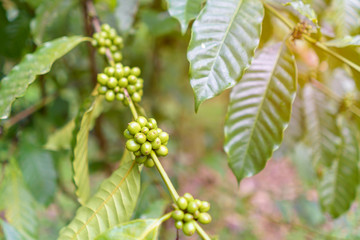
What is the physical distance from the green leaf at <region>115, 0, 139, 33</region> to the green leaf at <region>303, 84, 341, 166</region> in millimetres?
731

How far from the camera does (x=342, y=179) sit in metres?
1.07

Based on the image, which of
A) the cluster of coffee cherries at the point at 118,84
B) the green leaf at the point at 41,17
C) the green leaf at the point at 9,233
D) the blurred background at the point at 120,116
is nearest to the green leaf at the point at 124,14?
the blurred background at the point at 120,116

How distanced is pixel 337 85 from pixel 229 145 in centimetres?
97

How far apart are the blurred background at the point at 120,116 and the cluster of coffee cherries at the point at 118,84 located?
43 centimetres

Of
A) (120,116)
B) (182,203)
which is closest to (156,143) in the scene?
(182,203)

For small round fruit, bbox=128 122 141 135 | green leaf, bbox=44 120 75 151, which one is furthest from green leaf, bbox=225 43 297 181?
green leaf, bbox=44 120 75 151

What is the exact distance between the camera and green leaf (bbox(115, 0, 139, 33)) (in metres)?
1.13

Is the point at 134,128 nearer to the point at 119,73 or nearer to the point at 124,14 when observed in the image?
the point at 119,73

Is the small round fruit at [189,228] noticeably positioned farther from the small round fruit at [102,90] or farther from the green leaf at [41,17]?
the green leaf at [41,17]

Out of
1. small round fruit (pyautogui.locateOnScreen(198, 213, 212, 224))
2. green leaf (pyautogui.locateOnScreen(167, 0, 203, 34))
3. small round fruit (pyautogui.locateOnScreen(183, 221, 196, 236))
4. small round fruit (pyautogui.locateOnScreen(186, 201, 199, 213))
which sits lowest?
small round fruit (pyautogui.locateOnScreen(198, 213, 212, 224))

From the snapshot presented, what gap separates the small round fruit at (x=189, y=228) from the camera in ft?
1.82

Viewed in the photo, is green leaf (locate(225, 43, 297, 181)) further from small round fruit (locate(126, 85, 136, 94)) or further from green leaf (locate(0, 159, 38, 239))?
green leaf (locate(0, 159, 38, 239))

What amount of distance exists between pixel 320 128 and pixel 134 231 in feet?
2.64

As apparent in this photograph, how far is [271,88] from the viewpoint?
0.75 meters
